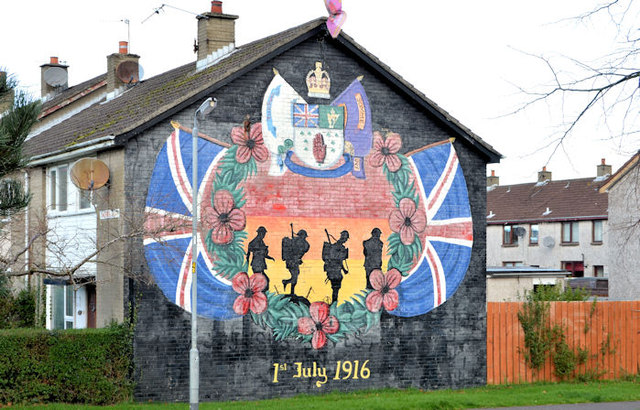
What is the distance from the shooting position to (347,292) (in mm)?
23172

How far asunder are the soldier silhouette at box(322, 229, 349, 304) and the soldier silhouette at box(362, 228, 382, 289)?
511 mm

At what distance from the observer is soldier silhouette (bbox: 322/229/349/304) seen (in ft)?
75.6

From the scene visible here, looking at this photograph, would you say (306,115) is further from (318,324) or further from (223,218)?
(318,324)

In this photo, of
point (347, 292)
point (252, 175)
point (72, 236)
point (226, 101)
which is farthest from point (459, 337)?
point (72, 236)

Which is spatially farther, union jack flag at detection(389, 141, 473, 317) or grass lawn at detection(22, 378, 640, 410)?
union jack flag at detection(389, 141, 473, 317)

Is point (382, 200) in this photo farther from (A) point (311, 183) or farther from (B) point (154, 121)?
(B) point (154, 121)

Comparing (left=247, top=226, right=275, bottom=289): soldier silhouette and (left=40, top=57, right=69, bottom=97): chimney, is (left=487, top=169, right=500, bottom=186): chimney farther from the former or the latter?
(left=247, top=226, right=275, bottom=289): soldier silhouette

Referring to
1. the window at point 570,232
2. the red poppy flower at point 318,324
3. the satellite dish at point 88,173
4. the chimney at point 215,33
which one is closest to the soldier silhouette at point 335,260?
the red poppy flower at point 318,324

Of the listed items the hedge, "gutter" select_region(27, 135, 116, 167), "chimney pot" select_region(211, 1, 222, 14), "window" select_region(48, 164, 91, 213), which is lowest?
the hedge

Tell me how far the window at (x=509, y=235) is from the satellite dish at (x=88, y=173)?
4662 cm

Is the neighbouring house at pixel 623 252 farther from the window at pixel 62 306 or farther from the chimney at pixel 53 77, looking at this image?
the window at pixel 62 306

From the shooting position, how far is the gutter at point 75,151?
21.3m

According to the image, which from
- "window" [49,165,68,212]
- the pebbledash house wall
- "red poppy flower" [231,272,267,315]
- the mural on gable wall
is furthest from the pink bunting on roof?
"window" [49,165,68,212]

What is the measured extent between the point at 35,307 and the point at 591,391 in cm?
1444
